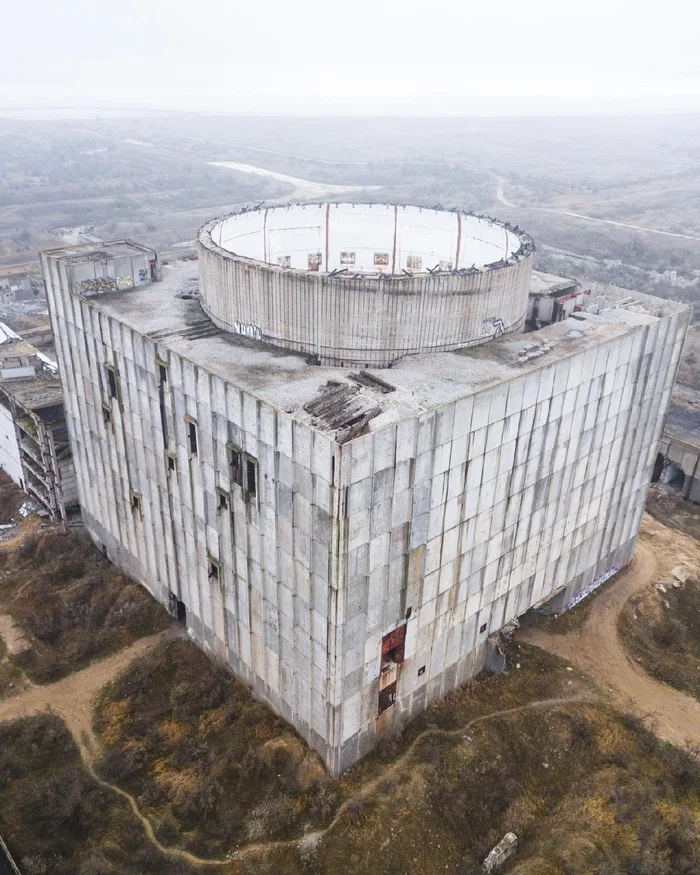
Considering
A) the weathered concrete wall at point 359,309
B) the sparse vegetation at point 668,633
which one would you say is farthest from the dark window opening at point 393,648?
the sparse vegetation at point 668,633

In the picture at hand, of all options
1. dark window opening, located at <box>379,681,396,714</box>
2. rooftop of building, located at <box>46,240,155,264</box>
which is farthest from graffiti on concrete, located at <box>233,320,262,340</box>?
dark window opening, located at <box>379,681,396,714</box>

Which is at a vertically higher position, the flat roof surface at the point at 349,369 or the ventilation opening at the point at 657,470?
the flat roof surface at the point at 349,369

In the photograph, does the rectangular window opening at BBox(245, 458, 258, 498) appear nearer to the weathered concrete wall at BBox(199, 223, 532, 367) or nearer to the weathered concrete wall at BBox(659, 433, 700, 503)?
the weathered concrete wall at BBox(199, 223, 532, 367)

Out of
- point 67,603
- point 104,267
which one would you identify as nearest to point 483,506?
point 104,267

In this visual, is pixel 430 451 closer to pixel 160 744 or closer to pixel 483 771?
pixel 483 771

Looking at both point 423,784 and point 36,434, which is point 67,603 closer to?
point 36,434

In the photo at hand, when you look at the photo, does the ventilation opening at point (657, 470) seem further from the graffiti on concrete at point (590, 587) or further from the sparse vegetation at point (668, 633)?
the graffiti on concrete at point (590, 587)

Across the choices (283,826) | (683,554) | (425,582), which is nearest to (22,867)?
(283,826)
